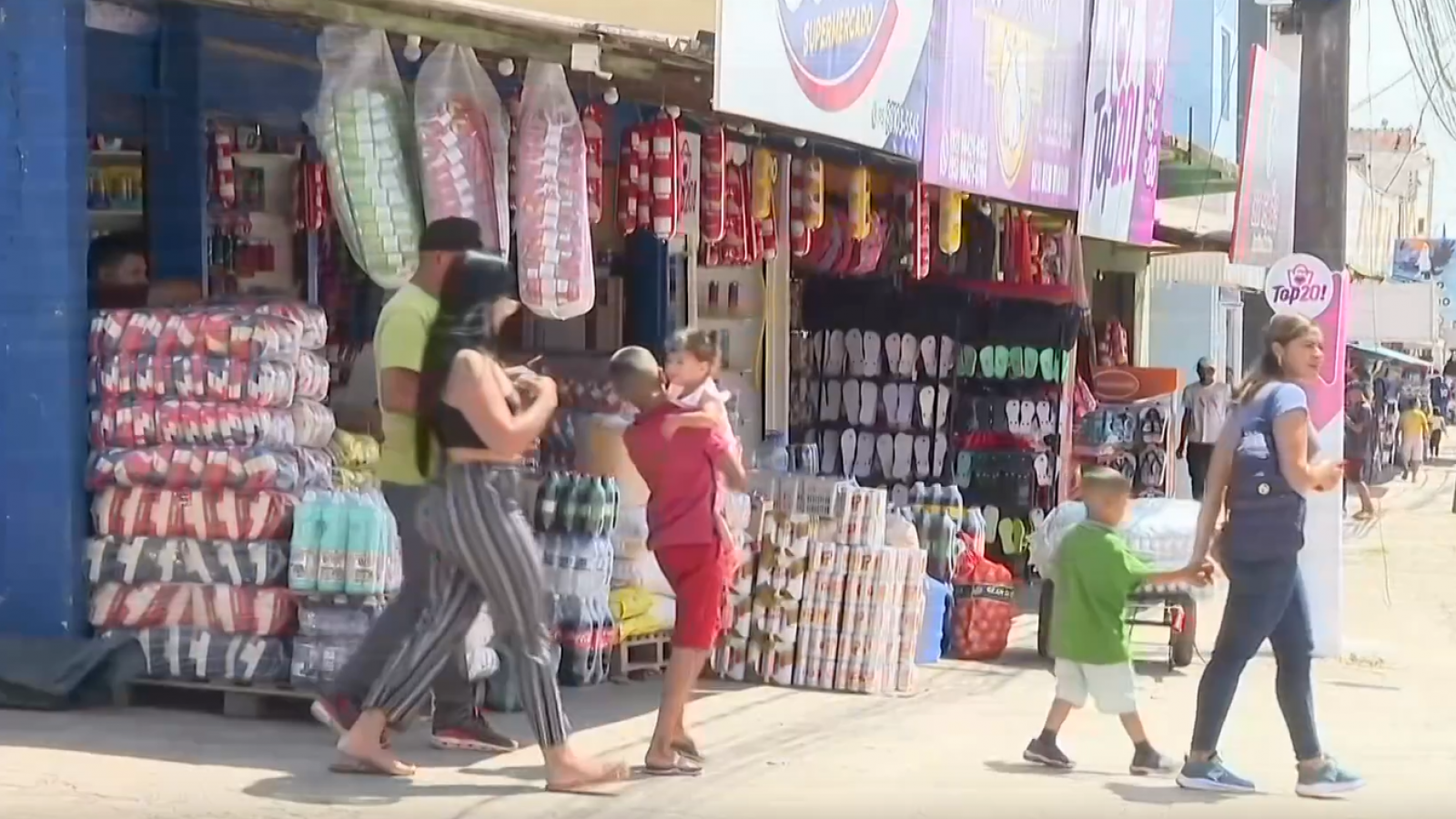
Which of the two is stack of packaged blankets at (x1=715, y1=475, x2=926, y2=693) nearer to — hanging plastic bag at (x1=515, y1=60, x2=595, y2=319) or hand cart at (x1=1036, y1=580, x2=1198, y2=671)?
Answer: hand cart at (x1=1036, y1=580, x2=1198, y2=671)

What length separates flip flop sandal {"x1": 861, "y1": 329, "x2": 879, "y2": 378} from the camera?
12711 mm

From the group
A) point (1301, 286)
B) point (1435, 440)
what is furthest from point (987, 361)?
point (1435, 440)

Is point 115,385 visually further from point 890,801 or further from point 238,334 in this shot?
point 890,801

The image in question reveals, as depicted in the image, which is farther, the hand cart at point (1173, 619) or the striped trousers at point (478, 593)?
the hand cart at point (1173, 619)

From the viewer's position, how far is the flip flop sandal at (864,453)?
1273 cm

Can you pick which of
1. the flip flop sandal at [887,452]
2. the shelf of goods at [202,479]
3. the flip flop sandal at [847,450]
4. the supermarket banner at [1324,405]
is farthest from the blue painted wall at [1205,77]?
the shelf of goods at [202,479]

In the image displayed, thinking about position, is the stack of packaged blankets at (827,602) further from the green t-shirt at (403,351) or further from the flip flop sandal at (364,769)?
the green t-shirt at (403,351)

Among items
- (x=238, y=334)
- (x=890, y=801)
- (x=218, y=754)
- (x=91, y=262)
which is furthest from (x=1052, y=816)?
(x=91, y=262)

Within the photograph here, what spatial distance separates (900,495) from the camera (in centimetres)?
1145

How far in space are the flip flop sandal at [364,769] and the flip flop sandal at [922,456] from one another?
22.5ft

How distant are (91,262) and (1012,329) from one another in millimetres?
7075

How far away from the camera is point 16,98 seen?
23.8ft

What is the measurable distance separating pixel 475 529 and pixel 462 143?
1.98m

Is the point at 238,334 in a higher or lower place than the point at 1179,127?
lower
